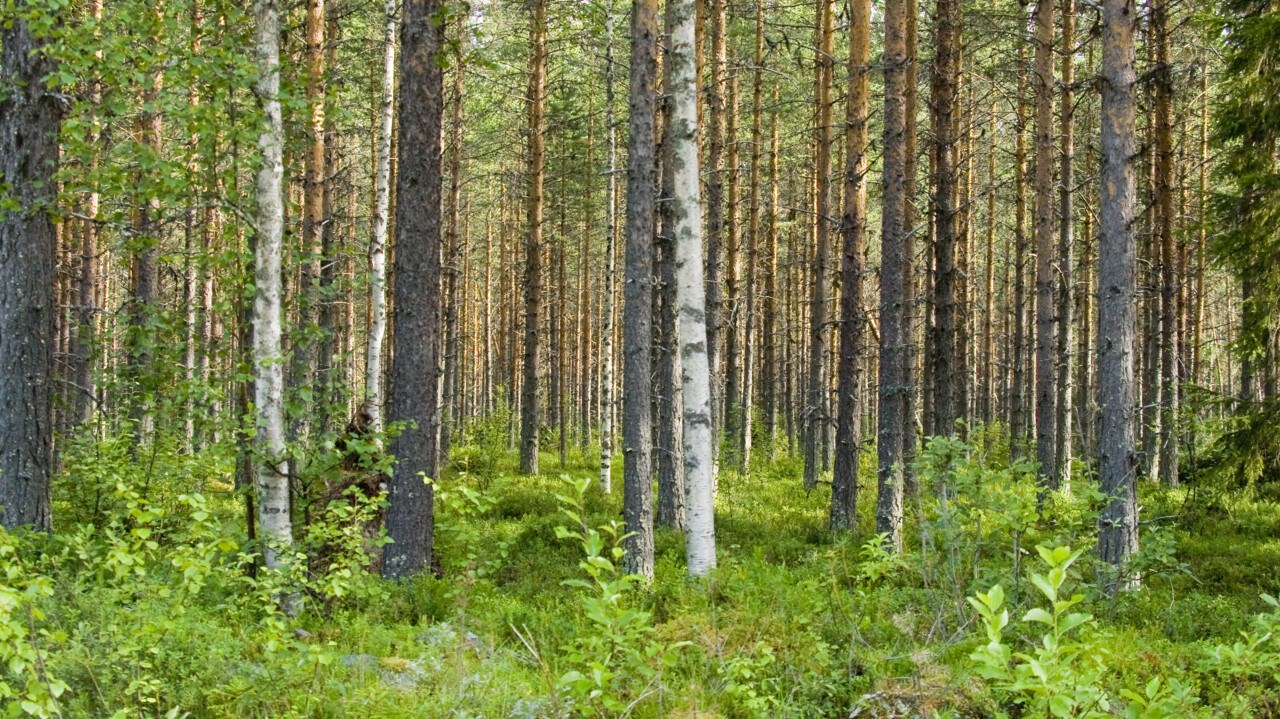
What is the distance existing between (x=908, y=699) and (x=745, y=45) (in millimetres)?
20436

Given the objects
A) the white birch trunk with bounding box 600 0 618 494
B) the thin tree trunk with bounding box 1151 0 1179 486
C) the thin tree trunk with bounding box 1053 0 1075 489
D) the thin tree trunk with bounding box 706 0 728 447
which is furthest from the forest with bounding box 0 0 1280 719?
the white birch trunk with bounding box 600 0 618 494

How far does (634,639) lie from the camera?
A: 4047 mm

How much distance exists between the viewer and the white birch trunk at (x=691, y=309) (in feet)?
26.9

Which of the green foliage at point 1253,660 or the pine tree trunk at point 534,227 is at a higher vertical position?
the pine tree trunk at point 534,227

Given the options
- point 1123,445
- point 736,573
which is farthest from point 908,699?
point 1123,445

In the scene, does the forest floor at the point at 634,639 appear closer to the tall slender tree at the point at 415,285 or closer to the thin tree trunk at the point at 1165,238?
the tall slender tree at the point at 415,285

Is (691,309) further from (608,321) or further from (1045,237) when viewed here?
(1045,237)

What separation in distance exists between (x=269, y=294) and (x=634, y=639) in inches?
184

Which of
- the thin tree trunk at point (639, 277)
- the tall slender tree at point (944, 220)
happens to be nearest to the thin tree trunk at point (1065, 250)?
the tall slender tree at point (944, 220)

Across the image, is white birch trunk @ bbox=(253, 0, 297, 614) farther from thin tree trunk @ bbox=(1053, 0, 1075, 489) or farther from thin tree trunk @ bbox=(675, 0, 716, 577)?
thin tree trunk @ bbox=(1053, 0, 1075, 489)

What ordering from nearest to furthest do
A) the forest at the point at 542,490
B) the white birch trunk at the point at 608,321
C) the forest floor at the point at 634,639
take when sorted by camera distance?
the forest floor at the point at 634,639, the forest at the point at 542,490, the white birch trunk at the point at 608,321

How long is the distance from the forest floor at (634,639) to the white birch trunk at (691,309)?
527mm

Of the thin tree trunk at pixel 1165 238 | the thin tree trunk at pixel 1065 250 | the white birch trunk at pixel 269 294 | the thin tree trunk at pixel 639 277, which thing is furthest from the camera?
the thin tree trunk at pixel 1065 250

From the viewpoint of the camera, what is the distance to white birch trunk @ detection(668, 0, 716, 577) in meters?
8.20
